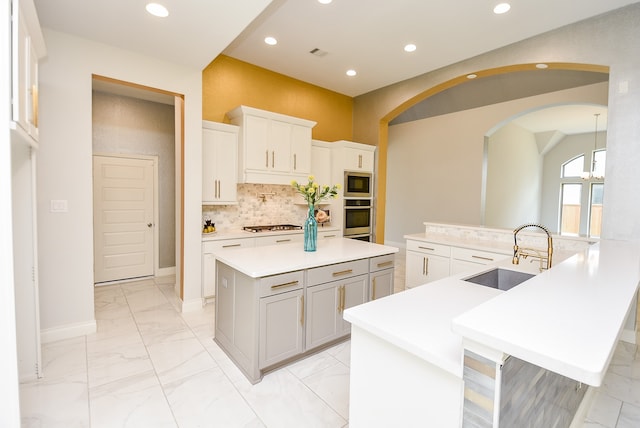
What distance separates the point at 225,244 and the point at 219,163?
1050 mm

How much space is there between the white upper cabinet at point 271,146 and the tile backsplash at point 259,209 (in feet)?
1.47

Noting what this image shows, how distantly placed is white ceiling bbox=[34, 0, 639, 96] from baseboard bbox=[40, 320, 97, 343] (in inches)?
106

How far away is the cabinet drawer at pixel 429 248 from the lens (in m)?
3.62

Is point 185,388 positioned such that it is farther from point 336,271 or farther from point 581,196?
point 581,196

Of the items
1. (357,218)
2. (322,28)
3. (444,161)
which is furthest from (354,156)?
(444,161)

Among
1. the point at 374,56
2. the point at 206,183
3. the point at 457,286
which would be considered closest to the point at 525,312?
the point at 457,286

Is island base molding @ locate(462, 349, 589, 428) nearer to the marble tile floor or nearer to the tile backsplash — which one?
the marble tile floor

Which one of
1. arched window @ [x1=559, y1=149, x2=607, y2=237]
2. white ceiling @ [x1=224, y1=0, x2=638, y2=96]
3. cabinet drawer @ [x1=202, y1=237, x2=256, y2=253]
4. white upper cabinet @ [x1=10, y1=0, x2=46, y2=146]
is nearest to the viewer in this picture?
white upper cabinet @ [x1=10, y1=0, x2=46, y2=146]

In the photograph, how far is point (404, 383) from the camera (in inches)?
47.3

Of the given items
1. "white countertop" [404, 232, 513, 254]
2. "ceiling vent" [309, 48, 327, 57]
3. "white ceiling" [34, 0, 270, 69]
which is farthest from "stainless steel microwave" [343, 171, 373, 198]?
"white ceiling" [34, 0, 270, 69]

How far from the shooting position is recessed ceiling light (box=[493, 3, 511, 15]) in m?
3.00

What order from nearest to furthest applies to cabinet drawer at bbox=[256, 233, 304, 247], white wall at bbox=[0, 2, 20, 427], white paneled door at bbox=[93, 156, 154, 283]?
white wall at bbox=[0, 2, 20, 427], cabinet drawer at bbox=[256, 233, 304, 247], white paneled door at bbox=[93, 156, 154, 283]

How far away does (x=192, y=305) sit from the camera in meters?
3.67

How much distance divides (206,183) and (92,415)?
2.61 meters
